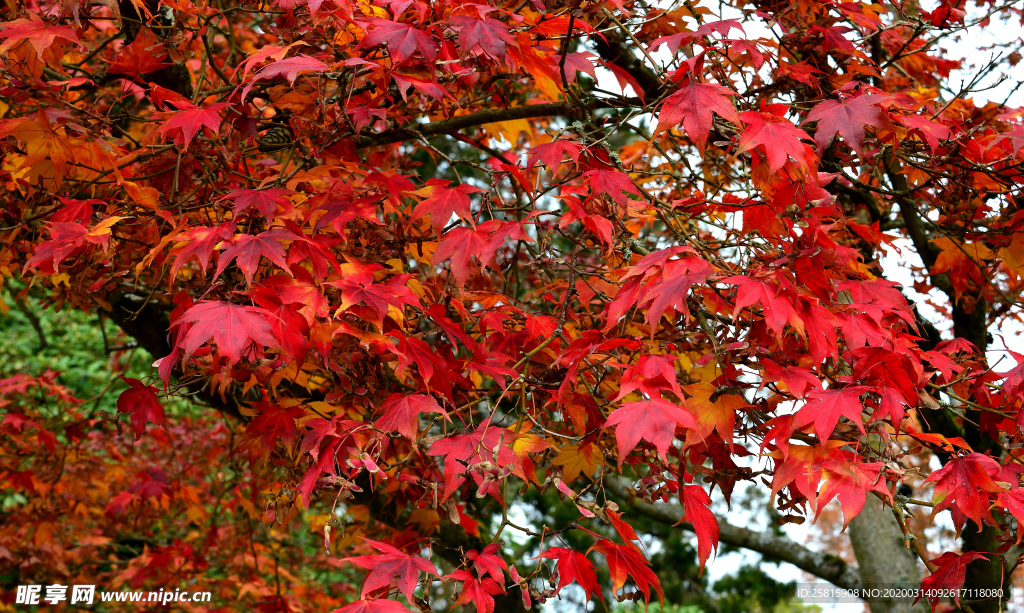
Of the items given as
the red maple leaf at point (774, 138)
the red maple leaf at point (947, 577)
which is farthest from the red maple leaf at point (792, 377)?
the red maple leaf at point (947, 577)

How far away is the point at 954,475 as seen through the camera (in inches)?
61.4

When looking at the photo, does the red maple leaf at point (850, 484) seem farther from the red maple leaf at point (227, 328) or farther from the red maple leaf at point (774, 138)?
the red maple leaf at point (227, 328)

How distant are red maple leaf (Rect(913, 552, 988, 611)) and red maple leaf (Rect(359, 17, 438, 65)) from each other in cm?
171

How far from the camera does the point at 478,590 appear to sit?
158 centimetres

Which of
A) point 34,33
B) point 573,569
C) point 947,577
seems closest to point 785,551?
point 947,577

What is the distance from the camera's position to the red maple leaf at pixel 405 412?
1614mm

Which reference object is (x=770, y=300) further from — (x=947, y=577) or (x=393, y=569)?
(x=393, y=569)

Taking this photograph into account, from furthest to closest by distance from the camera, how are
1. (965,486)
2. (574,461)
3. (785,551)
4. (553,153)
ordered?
(785,551), (574,461), (553,153), (965,486)

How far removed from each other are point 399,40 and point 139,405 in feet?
3.70

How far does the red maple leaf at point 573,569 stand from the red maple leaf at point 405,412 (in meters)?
0.43

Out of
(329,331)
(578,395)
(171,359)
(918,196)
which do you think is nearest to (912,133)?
(918,196)

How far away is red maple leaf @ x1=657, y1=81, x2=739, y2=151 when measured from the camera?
160 centimetres

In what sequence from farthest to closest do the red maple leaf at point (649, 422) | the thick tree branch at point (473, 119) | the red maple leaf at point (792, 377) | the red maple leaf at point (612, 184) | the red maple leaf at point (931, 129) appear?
the thick tree branch at point (473, 119)
the red maple leaf at point (931, 129)
the red maple leaf at point (612, 184)
the red maple leaf at point (792, 377)
the red maple leaf at point (649, 422)

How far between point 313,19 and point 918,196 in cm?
240
